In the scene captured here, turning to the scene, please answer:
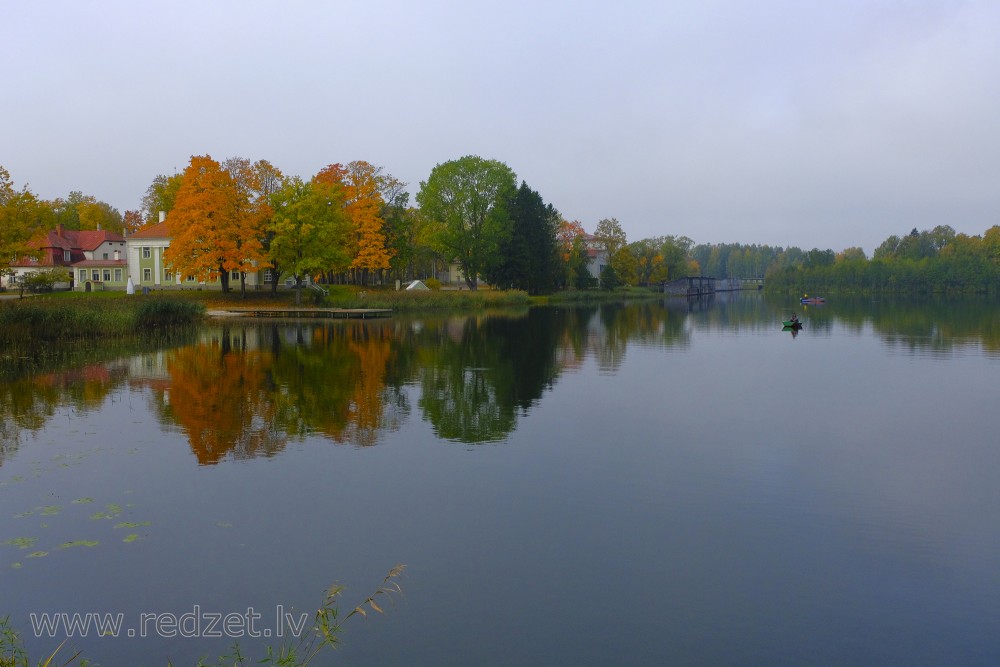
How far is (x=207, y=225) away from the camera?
58.1m

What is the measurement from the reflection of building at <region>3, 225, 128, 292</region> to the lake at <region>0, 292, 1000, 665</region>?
67401 mm

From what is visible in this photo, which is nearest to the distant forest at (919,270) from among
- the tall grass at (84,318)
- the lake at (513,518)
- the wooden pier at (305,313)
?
the wooden pier at (305,313)

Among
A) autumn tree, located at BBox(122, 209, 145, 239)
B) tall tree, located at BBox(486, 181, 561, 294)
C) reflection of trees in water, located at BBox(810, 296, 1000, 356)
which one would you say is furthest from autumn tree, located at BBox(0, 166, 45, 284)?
autumn tree, located at BBox(122, 209, 145, 239)

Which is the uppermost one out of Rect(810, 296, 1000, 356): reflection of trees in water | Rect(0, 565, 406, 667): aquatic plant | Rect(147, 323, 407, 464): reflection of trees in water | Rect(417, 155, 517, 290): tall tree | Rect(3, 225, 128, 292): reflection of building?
Rect(417, 155, 517, 290): tall tree

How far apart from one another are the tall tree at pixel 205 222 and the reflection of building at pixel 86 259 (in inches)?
973

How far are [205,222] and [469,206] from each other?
100 feet

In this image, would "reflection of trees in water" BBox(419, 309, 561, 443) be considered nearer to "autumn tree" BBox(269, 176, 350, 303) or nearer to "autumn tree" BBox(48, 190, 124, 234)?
"autumn tree" BBox(269, 176, 350, 303)

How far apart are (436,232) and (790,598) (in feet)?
240

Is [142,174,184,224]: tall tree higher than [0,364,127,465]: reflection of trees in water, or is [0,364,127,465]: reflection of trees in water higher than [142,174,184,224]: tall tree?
[142,174,184,224]: tall tree

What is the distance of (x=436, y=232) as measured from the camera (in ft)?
261

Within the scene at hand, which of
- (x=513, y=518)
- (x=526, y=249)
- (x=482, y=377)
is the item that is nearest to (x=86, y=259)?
(x=526, y=249)

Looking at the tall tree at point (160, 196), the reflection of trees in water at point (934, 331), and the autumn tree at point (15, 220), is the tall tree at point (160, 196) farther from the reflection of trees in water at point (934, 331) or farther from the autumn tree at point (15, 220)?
the reflection of trees in water at point (934, 331)

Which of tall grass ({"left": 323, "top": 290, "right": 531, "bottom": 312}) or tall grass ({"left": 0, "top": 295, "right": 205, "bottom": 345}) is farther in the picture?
tall grass ({"left": 323, "top": 290, "right": 531, "bottom": 312})

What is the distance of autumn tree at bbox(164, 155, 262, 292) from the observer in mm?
57875
